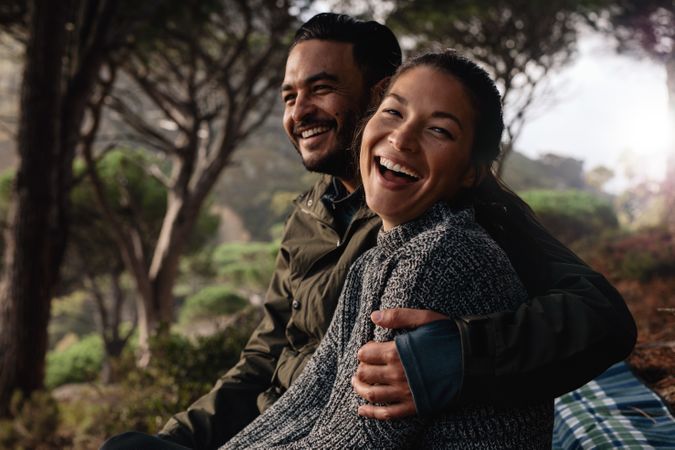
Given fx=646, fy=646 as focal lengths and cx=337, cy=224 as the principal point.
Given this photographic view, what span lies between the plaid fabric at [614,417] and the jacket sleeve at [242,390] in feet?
3.49

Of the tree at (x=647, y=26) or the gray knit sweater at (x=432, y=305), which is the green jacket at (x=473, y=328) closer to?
the gray knit sweater at (x=432, y=305)

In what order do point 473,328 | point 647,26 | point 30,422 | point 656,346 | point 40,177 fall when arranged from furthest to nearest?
1. point 647,26
2. point 40,177
3. point 30,422
4. point 656,346
5. point 473,328

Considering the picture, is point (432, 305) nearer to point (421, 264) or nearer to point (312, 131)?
point (421, 264)

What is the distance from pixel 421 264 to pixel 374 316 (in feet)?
0.45

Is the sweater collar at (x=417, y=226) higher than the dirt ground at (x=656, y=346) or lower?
higher

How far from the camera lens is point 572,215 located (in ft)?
56.7

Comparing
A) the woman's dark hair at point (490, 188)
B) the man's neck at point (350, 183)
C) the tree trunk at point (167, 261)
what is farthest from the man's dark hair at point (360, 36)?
the tree trunk at point (167, 261)

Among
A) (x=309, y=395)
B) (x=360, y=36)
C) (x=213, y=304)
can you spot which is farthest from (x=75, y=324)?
(x=309, y=395)

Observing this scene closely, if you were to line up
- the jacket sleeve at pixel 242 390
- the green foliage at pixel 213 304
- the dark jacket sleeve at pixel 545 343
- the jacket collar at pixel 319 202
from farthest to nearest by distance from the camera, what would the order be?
the green foliage at pixel 213 304
the jacket collar at pixel 319 202
the jacket sleeve at pixel 242 390
the dark jacket sleeve at pixel 545 343

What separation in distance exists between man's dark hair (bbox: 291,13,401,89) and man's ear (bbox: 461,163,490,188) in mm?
850

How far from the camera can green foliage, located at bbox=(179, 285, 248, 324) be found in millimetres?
18984

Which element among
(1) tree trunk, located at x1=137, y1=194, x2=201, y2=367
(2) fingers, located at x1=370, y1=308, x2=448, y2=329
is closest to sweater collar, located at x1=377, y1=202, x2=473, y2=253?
(2) fingers, located at x1=370, y1=308, x2=448, y2=329

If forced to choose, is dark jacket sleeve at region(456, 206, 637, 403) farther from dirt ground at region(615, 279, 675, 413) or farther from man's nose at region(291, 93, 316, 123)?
man's nose at region(291, 93, 316, 123)

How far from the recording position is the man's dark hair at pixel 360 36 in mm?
2230
